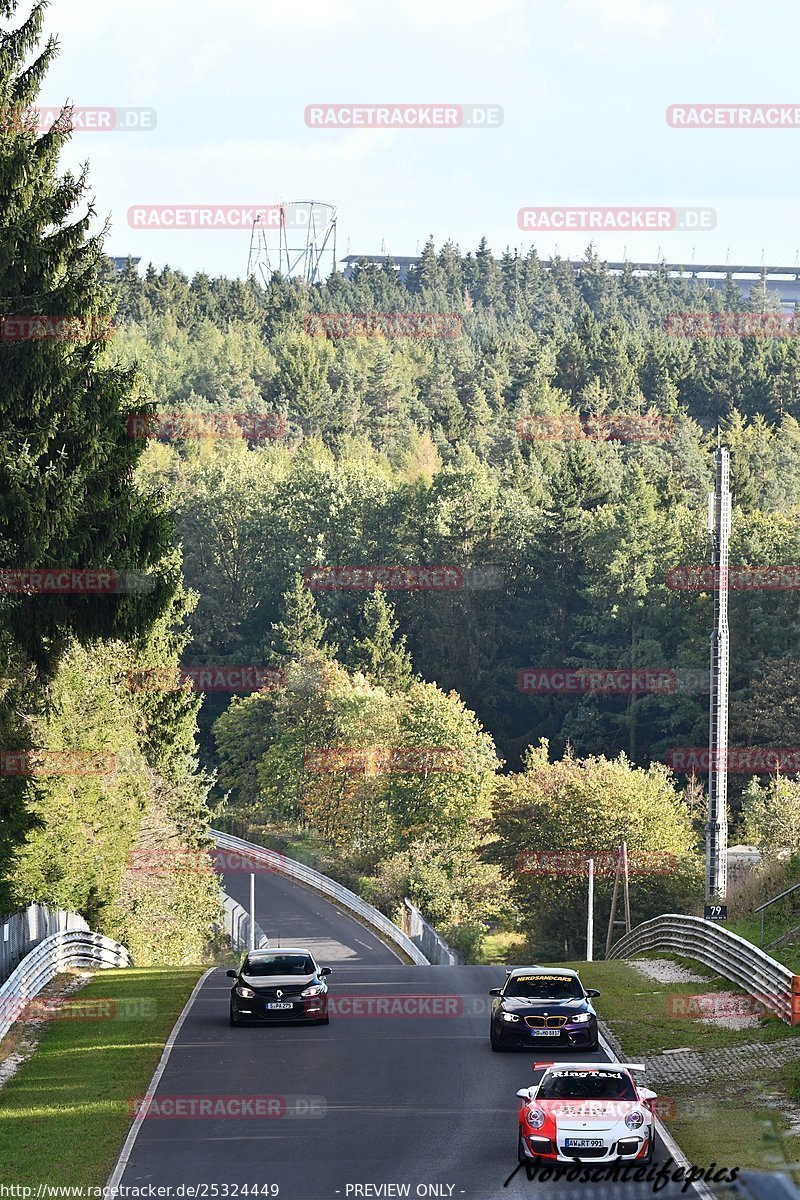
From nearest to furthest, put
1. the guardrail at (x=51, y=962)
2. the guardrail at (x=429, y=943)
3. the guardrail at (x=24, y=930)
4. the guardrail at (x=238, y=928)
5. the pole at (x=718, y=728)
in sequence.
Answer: the guardrail at (x=51, y=962) → the guardrail at (x=24, y=930) → the pole at (x=718, y=728) → the guardrail at (x=429, y=943) → the guardrail at (x=238, y=928)

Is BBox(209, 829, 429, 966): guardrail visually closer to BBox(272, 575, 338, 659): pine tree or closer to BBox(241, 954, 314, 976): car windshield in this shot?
BBox(272, 575, 338, 659): pine tree

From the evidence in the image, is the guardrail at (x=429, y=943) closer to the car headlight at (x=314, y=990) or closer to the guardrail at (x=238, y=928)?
the guardrail at (x=238, y=928)

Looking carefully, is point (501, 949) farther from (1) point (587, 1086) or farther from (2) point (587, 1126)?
(2) point (587, 1126)

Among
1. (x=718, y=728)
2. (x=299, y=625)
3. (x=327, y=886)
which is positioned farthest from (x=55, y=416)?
(x=299, y=625)

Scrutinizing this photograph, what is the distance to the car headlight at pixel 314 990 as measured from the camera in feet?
85.6

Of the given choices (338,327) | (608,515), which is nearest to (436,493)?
(608,515)

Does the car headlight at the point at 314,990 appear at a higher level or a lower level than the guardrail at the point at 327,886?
higher

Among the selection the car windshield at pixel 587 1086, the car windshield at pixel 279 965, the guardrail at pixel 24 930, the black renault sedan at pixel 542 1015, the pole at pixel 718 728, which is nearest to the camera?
the car windshield at pixel 587 1086

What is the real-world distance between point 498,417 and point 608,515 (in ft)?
140

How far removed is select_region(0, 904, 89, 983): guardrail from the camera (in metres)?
28.2

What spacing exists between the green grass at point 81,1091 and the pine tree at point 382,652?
242ft

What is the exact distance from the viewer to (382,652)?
10500 cm

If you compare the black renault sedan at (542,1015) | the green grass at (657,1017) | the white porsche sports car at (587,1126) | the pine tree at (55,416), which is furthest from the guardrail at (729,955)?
the pine tree at (55,416)

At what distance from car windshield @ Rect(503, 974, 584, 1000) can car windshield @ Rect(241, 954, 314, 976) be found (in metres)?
4.24
